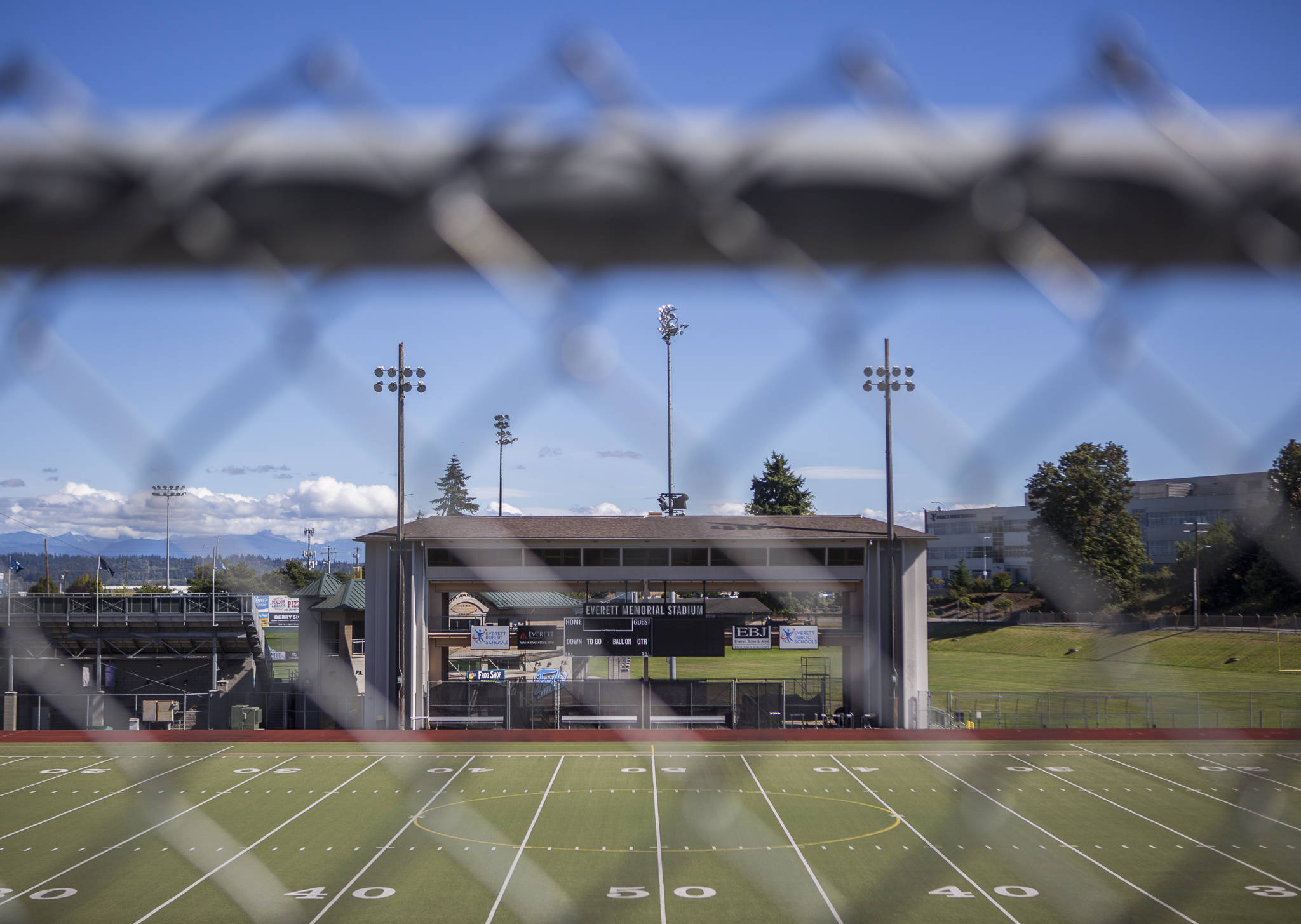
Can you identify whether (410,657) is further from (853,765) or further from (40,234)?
(40,234)

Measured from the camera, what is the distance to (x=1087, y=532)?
4991 centimetres

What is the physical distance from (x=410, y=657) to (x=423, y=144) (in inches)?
1052

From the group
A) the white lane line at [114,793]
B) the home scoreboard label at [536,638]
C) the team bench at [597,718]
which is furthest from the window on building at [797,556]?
the white lane line at [114,793]

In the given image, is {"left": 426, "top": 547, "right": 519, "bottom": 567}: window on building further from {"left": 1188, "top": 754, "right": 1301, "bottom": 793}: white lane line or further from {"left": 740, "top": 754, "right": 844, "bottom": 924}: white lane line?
{"left": 1188, "top": 754, "right": 1301, "bottom": 793}: white lane line

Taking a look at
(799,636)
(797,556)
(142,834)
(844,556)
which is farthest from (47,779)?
(844,556)

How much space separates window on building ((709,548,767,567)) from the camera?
28.4 meters

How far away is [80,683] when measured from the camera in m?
33.9

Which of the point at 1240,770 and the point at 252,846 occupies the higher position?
the point at 252,846

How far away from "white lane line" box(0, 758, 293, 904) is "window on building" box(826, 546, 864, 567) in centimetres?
1476

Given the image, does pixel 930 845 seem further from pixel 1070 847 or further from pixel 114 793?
pixel 114 793

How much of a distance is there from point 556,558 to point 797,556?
21.9ft

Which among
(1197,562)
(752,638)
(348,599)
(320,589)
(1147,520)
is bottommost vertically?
(752,638)

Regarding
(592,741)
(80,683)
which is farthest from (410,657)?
(80,683)

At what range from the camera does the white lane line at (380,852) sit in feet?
39.9
